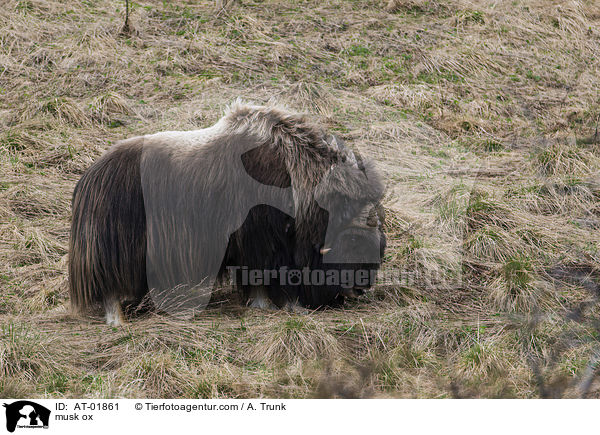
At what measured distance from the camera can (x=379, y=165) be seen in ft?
24.4

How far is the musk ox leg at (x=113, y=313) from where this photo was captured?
4.71m

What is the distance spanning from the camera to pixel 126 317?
15.7 feet

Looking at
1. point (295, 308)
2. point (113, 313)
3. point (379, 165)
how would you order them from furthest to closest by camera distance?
point (379, 165) < point (295, 308) < point (113, 313)

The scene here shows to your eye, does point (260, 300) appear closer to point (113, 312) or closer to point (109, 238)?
point (113, 312)

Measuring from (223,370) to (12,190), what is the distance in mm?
3683

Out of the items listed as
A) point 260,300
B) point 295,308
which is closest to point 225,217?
point 260,300

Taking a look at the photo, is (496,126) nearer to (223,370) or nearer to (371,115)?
(371,115)

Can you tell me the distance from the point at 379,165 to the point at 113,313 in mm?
3617
